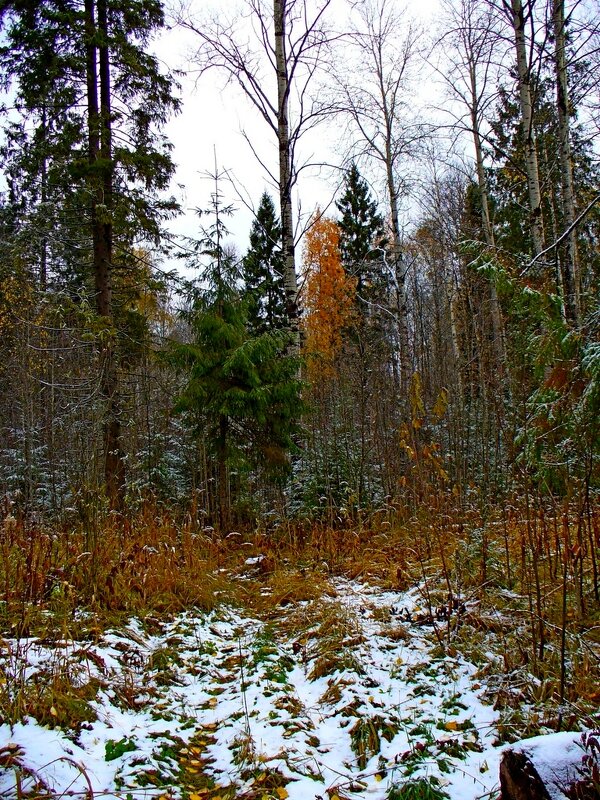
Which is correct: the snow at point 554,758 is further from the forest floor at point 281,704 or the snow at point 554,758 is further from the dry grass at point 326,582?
the dry grass at point 326,582

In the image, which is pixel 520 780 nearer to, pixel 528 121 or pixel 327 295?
pixel 528 121

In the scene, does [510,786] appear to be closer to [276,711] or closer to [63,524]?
[276,711]

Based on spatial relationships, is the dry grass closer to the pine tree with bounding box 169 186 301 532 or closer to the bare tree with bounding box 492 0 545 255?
the pine tree with bounding box 169 186 301 532

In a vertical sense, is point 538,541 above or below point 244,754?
above

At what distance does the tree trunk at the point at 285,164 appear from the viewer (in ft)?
25.6

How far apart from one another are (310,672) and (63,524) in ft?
10.2

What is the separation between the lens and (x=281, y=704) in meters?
2.75

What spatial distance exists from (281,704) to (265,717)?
0.14 m

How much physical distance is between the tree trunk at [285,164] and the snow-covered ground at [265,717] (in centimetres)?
510

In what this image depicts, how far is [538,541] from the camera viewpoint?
2928 millimetres

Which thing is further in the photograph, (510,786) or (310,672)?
(310,672)

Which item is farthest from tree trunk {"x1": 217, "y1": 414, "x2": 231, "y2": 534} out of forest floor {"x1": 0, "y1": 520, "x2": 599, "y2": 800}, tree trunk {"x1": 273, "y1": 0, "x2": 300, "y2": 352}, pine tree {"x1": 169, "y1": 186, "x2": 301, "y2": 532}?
forest floor {"x1": 0, "y1": 520, "x2": 599, "y2": 800}

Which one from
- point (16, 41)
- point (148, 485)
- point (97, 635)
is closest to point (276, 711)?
point (97, 635)

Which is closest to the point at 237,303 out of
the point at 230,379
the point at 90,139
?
the point at 230,379
